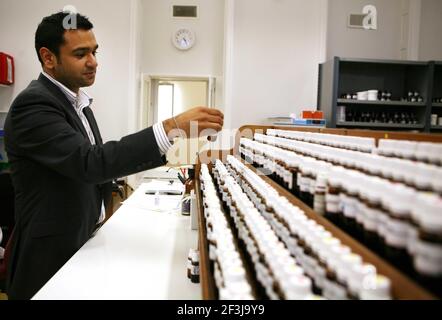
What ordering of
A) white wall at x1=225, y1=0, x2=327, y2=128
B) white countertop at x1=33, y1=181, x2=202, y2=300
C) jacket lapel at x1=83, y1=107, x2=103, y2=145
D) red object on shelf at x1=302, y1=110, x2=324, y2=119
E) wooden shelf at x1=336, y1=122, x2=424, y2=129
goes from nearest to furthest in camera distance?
white countertop at x1=33, y1=181, x2=202, y2=300
jacket lapel at x1=83, y1=107, x2=103, y2=145
red object on shelf at x1=302, y1=110, x2=324, y2=119
wooden shelf at x1=336, y1=122, x2=424, y2=129
white wall at x1=225, y1=0, x2=327, y2=128

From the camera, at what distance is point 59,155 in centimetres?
144

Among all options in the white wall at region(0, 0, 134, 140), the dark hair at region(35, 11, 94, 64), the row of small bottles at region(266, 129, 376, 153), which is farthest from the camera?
the white wall at region(0, 0, 134, 140)

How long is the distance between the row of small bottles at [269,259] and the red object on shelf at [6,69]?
4871 millimetres

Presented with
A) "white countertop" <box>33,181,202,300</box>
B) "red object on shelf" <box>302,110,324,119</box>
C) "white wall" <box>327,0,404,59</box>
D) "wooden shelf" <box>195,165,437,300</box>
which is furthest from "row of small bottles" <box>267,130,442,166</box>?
"white wall" <box>327,0,404,59</box>

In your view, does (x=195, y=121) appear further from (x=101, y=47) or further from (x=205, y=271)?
(x=101, y=47)

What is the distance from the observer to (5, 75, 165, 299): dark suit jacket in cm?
141

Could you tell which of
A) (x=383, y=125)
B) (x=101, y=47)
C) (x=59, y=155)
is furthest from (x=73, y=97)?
(x=383, y=125)

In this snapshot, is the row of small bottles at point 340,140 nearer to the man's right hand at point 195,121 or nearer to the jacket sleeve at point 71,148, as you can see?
the man's right hand at point 195,121

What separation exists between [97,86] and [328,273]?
5233mm

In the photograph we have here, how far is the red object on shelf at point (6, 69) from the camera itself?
4993 mm

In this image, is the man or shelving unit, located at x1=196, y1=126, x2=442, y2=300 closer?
shelving unit, located at x1=196, y1=126, x2=442, y2=300

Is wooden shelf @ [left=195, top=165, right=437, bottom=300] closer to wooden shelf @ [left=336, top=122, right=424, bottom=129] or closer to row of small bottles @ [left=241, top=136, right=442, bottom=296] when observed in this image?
row of small bottles @ [left=241, top=136, right=442, bottom=296]

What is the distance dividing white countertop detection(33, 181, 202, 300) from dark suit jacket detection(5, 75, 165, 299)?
0.45 ft

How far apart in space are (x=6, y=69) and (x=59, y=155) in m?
4.40
